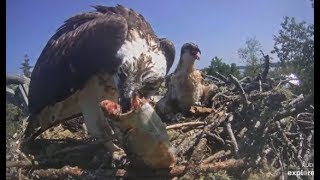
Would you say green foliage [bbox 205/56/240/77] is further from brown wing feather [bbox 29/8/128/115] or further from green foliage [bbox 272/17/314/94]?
brown wing feather [bbox 29/8/128/115]

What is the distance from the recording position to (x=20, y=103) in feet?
15.9

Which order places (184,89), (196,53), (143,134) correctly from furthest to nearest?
(184,89), (196,53), (143,134)

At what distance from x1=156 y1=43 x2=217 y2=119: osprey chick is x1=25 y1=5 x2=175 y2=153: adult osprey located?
369 millimetres

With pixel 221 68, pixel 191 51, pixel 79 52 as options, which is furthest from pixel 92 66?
pixel 221 68

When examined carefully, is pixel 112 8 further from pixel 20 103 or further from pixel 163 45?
pixel 20 103

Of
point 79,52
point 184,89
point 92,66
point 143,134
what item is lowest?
point 143,134

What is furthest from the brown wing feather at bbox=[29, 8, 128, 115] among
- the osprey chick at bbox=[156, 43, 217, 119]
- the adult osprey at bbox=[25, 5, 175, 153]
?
the osprey chick at bbox=[156, 43, 217, 119]

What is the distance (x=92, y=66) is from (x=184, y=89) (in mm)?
1250

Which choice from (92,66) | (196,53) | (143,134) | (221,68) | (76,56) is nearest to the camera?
(143,134)

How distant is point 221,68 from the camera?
6.70 meters

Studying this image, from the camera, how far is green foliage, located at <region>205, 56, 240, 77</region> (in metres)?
6.61

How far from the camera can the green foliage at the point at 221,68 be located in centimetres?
661

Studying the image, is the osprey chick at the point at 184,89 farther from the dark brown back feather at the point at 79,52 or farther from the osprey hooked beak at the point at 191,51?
the dark brown back feather at the point at 79,52

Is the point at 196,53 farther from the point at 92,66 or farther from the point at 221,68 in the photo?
the point at 221,68
